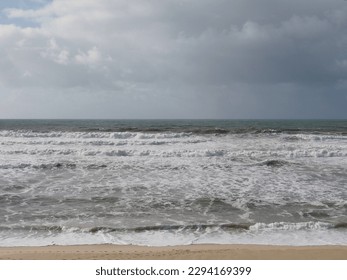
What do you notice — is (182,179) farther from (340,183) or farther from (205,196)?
(340,183)

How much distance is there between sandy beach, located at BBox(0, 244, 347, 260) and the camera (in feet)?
18.9

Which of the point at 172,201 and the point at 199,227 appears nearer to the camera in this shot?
the point at 199,227

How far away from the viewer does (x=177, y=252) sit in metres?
6.05

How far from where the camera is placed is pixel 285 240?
23.3 ft

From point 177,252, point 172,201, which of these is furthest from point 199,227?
point 172,201

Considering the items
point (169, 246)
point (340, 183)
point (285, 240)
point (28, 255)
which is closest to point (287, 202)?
point (285, 240)

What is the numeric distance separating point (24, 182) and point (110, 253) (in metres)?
7.99

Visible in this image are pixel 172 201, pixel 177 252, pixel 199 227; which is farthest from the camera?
pixel 172 201

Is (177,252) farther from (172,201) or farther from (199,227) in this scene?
(172,201)

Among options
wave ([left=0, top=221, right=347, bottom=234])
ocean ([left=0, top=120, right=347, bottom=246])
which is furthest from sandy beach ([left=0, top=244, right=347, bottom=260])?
wave ([left=0, top=221, right=347, bottom=234])

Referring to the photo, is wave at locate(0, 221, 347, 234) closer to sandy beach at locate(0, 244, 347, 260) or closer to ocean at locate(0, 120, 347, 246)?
ocean at locate(0, 120, 347, 246)

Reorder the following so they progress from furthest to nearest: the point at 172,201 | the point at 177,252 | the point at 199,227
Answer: the point at 172,201
the point at 199,227
the point at 177,252

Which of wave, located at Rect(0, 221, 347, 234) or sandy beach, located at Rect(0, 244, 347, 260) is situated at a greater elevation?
sandy beach, located at Rect(0, 244, 347, 260)
